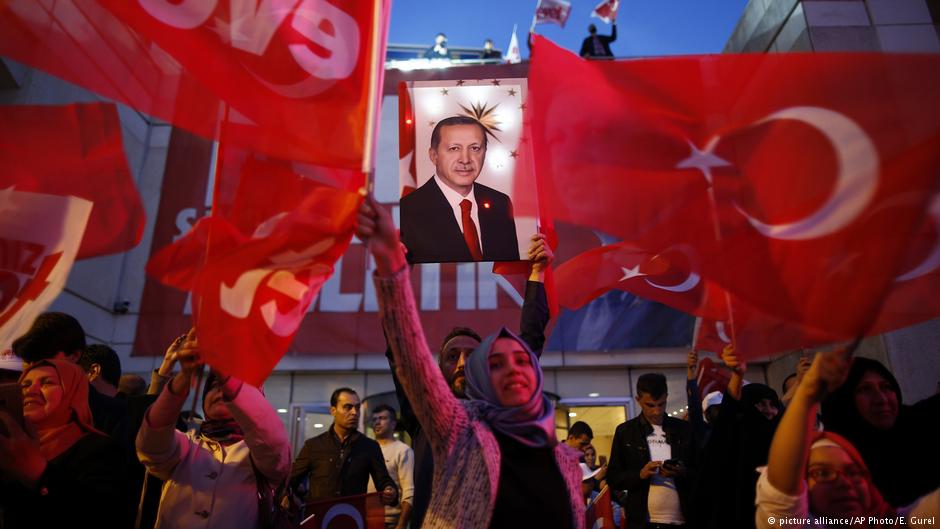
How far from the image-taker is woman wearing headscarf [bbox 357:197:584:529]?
1945 millimetres

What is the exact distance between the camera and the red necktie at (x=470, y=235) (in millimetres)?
3367

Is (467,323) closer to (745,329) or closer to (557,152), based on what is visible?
(557,152)

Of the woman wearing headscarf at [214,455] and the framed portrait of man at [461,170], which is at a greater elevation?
the framed portrait of man at [461,170]

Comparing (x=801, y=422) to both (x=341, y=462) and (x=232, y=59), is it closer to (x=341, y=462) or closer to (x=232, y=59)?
(x=232, y=59)

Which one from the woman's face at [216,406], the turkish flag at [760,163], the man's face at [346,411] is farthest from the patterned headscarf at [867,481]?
Answer: the man's face at [346,411]

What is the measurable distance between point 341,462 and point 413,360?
3.53m

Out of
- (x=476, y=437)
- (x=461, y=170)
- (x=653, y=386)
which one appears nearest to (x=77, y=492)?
(x=476, y=437)

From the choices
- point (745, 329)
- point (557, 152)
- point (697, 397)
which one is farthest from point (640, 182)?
point (697, 397)

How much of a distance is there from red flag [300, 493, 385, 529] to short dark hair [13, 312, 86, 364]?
1637 millimetres

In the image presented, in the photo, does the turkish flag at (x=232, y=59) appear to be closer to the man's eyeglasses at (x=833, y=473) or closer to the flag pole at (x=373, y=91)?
the flag pole at (x=373, y=91)

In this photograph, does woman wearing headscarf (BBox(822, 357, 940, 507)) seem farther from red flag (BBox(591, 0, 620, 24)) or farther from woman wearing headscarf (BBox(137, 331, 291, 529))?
red flag (BBox(591, 0, 620, 24))

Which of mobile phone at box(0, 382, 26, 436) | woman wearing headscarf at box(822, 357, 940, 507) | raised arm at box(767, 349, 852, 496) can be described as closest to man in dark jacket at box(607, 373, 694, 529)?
woman wearing headscarf at box(822, 357, 940, 507)

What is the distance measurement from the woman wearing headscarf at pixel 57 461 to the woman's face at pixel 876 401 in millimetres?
3043

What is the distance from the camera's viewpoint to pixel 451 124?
3.64m
